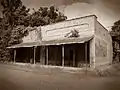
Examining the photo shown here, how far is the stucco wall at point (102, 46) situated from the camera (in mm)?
1630

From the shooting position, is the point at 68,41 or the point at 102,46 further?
the point at 68,41

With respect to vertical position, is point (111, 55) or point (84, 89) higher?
point (111, 55)

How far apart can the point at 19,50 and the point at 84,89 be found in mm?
799

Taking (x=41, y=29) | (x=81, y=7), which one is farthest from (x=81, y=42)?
(x=41, y=29)

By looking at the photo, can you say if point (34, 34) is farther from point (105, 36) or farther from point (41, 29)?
point (105, 36)

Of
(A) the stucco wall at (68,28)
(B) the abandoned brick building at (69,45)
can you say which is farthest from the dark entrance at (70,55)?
(A) the stucco wall at (68,28)

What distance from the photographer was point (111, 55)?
5.33 ft

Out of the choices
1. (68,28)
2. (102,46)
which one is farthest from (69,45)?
(102,46)

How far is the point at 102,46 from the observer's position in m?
1.65

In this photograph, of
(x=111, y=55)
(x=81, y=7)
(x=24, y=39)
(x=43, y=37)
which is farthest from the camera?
(x=24, y=39)

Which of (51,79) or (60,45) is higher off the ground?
(60,45)

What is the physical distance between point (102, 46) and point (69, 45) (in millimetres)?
311

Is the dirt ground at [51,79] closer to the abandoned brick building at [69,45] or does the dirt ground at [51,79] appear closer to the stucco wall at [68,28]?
the abandoned brick building at [69,45]

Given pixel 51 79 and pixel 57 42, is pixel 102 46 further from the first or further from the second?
pixel 51 79
